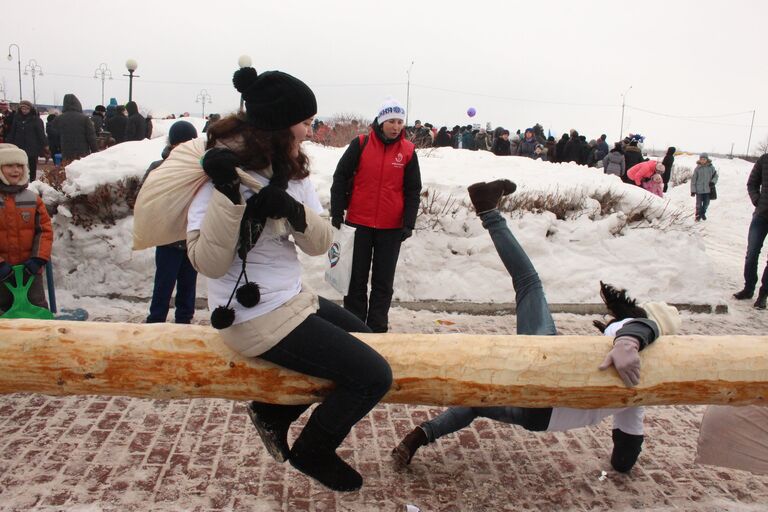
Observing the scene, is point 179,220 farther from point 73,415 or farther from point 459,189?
point 459,189

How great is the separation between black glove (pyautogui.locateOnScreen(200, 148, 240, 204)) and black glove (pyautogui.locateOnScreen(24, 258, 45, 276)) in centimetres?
378

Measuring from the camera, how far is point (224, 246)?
2.52m

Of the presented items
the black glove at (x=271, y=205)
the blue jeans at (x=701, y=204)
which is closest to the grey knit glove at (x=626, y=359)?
the black glove at (x=271, y=205)

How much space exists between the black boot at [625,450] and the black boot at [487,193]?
157 cm

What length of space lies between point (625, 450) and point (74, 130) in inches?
412

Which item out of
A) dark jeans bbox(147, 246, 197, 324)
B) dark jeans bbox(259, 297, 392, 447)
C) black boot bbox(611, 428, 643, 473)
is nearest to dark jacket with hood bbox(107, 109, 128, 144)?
dark jeans bbox(147, 246, 197, 324)

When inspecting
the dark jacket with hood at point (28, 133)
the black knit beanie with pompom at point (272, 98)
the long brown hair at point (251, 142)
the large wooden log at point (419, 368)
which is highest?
the black knit beanie with pompom at point (272, 98)

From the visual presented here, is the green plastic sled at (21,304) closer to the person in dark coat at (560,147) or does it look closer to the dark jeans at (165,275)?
the dark jeans at (165,275)

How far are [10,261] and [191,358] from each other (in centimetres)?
334

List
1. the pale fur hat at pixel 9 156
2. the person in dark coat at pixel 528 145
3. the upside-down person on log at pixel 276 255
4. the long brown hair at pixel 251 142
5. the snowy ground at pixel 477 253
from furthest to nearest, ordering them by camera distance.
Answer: the person in dark coat at pixel 528 145 < the snowy ground at pixel 477 253 < the pale fur hat at pixel 9 156 < the long brown hair at pixel 251 142 < the upside-down person on log at pixel 276 255

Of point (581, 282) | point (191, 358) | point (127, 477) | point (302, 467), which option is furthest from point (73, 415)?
point (581, 282)

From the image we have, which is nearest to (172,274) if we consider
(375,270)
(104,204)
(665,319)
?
(375,270)

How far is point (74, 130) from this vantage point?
11.0 meters

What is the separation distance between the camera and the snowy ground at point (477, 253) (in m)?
7.29
